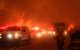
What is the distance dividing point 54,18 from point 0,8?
43527 mm

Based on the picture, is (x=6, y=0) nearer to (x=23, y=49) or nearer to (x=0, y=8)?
(x=0, y=8)

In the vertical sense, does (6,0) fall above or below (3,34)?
above

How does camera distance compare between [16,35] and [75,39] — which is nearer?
[75,39]

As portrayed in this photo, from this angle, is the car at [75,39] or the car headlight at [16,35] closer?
the car at [75,39]

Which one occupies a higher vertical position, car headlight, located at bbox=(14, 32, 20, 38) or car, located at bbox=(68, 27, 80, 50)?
car headlight, located at bbox=(14, 32, 20, 38)

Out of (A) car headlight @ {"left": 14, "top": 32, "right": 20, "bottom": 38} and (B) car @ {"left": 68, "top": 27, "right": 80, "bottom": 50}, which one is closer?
(B) car @ {"left": 68, "top": 27, "right": 80, "bottom": 50}

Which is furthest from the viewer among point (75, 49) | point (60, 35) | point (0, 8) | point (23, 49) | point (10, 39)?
point (0, 8)

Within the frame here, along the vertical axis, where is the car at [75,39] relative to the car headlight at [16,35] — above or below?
below

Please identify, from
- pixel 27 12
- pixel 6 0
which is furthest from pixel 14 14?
pixel 27 12

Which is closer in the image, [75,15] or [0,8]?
[0,8]

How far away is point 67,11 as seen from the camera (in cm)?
12012

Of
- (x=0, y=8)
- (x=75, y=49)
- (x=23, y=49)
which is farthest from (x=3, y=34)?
(x=0, y=8)

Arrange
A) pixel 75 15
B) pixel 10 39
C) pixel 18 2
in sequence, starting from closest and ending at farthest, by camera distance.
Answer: pixel 10 39 → pixel 18 2 → pixel 75 15

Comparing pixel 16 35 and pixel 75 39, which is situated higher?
pixel 16 35
